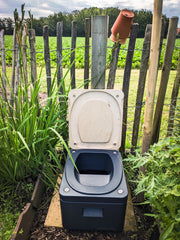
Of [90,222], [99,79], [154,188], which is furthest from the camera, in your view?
[99,79]

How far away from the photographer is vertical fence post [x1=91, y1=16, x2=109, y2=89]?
65.8 inches

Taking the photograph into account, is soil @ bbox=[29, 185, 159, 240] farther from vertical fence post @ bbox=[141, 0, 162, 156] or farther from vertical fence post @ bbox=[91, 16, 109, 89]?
vertical fence post @ bbox=[91, 16, 109, 89]

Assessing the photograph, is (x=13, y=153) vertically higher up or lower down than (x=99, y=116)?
lower down

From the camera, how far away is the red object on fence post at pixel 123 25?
1.59 m

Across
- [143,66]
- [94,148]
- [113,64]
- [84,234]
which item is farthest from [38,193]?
[143,66]

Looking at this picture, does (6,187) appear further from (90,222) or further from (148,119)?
(148,119)

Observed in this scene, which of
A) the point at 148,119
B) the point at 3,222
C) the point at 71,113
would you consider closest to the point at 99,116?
the point at 71,113

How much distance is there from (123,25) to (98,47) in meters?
0.28

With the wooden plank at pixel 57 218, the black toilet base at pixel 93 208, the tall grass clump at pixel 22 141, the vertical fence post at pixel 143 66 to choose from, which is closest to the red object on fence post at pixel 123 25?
the vertical fence post at pixel 143 66

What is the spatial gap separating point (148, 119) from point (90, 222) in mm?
878

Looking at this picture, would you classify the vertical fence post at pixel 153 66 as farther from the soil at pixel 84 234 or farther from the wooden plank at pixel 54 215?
the wooden plank at pixel 54 215

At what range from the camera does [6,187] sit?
5.28 feet

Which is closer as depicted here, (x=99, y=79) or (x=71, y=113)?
(x=71, y=113)

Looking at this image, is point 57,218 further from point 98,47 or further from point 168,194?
point 98,47
